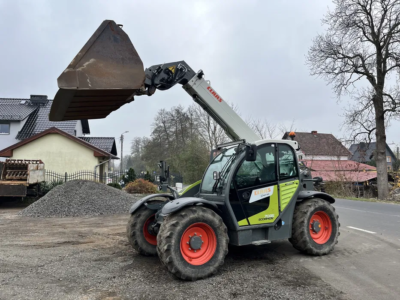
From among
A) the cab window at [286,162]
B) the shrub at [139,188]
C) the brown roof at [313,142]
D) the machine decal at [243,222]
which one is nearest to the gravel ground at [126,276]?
the machine decal at [243,222]

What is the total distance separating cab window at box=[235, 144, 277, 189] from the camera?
17.6 ft

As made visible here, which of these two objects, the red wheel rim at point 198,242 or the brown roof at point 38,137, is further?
the brown roof at point 38,137

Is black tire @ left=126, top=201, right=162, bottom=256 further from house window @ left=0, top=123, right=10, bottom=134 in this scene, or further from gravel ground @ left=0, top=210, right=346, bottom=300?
house window @ left=0, top=123, right=10, bottom=134

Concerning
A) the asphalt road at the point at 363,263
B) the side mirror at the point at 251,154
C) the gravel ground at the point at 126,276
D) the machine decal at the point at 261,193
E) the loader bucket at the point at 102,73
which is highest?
the loader bucket at the point at 102,73

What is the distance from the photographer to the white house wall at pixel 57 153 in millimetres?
21391

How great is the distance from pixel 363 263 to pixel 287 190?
164 centimetres

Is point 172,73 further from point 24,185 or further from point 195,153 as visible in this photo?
point 195,153

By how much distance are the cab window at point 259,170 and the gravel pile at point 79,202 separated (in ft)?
30.0

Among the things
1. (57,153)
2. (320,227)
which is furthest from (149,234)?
(57,153)

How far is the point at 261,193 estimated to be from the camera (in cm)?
543

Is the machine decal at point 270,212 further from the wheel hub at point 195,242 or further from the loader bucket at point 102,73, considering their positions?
the loader bucket at point 102,73

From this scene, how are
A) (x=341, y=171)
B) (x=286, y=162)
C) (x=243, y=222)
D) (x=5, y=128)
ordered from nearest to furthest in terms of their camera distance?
(x=243, y=222) → (x=286, y=162) → (x=341, y=171) → (x=5, y=128)

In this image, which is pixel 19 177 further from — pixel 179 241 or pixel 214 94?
pixel 179 241

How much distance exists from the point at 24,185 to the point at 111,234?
9.14 m
